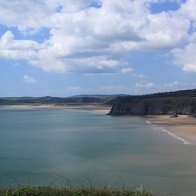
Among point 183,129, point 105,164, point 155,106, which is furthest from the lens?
point 155,106

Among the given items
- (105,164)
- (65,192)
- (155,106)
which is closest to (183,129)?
(105,164)

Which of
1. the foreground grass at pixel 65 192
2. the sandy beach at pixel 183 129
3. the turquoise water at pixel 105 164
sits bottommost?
the turquoise water at pixel 105 164

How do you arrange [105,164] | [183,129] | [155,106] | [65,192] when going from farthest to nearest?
[155,106]
[183,129]
[105,164]
[65,192]

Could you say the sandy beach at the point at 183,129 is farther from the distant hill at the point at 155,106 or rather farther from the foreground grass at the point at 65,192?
the foreground grass at the point at 65,192

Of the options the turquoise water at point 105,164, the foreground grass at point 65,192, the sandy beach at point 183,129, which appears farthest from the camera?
the sandy beach at point 183,129

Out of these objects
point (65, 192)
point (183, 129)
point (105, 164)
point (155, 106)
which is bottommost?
point (105, 164)

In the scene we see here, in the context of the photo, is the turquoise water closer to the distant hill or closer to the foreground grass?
the foreground grass

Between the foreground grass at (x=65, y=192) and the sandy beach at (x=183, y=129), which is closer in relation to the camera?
the foreground grass at (x=65, y=192)

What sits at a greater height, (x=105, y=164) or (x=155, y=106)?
(x=155, y=106)

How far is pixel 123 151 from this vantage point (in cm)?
3734

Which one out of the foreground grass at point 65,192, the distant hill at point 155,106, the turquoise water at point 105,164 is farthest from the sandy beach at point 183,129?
the foreground grass at point 65,192

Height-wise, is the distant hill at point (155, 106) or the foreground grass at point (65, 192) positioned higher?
the distant hill at point (155, 106)

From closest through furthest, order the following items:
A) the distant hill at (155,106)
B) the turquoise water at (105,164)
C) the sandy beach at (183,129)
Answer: the turquoise water at (105,164), the sandy beach at (183,129), the distant hill at (155,106)

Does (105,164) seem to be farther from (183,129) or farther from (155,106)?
(155,106)
